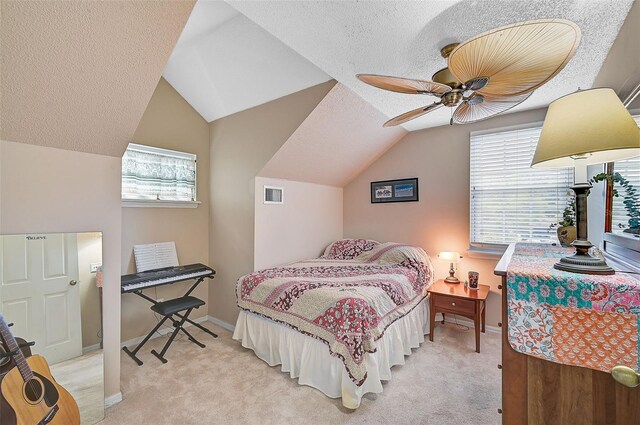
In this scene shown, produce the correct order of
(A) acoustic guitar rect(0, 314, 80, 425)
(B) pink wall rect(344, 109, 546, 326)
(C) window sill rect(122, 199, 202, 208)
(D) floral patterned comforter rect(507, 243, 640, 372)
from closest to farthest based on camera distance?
(D) floral patterned comforter rect(507, 243, 640, 372), (A) acoustic guitar rect(0, 314, 80, 425), (C) window sill rect(122, 199, 202, 208), (B) pink wall rect(344, 109, 546, 326)

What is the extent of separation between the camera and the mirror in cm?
159

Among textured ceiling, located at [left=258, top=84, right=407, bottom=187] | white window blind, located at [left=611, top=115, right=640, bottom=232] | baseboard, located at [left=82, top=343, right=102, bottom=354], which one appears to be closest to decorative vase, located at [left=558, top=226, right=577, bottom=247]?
white window blind, located at [left=611, top=115, right=640, bottom=232]

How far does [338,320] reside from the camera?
6.79 feet

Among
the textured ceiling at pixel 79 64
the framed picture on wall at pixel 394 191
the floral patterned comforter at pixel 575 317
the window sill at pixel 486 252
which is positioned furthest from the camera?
the framed picture on wall at pixel 394 191

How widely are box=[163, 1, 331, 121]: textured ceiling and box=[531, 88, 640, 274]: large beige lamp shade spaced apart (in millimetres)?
1891

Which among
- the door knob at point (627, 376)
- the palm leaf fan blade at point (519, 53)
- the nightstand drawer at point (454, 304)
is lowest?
the nightstand drawer at point (454, 304)

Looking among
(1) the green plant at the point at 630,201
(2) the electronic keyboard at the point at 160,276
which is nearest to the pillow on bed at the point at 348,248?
(2) the electronic keyboard at the point at 160,276

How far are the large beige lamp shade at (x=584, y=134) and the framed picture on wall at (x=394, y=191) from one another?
2641 mm

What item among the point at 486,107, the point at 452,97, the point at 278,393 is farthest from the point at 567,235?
the point at 278,393

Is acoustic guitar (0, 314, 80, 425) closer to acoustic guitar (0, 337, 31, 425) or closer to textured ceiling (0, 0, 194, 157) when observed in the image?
acoustic guitar (0, 337, 31, 425)

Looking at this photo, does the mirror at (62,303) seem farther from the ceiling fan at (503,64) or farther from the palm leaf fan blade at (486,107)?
the palm leaf fan blade at (486,107)

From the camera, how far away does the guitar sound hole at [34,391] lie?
4.66ft

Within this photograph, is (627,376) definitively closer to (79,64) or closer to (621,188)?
(621,188)

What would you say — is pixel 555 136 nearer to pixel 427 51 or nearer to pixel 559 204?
pixel 427 51
